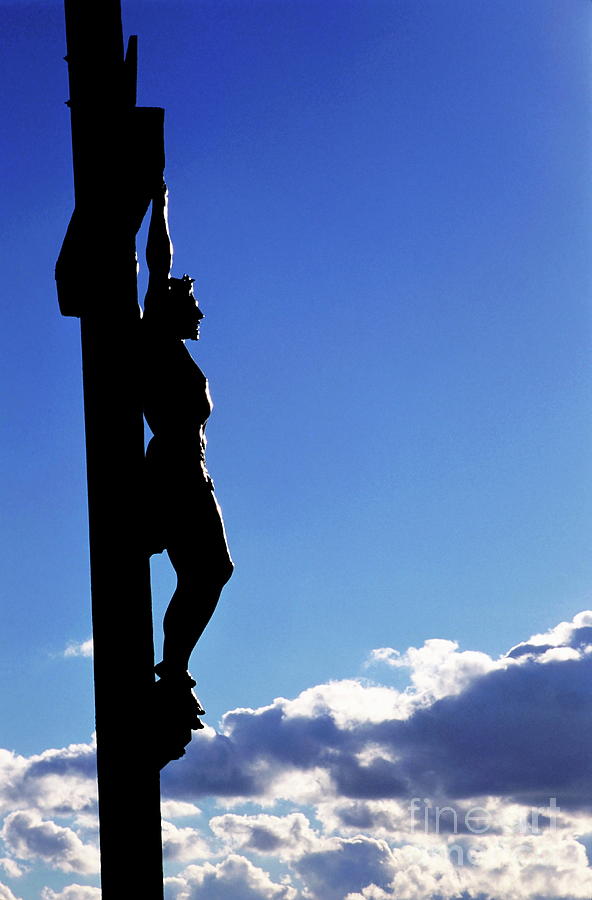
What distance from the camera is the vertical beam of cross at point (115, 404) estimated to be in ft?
21.6

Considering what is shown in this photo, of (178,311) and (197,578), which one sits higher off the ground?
(178,311)

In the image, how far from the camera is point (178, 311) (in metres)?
7.35

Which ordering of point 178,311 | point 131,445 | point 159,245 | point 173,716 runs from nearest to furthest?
point 173,716 < point 131,445 < point 178,311 < point 159,245

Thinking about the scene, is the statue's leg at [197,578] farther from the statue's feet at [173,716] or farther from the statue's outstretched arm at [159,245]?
the statue's outstretched arm at [159,245]

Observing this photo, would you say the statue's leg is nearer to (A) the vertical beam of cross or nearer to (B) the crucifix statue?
(B) the crucifix statue

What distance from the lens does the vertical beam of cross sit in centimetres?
659

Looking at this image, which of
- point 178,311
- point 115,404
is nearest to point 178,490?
point 115,404

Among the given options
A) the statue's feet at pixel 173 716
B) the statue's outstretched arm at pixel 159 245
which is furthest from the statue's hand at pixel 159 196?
the statue's feet at pixel 173 716

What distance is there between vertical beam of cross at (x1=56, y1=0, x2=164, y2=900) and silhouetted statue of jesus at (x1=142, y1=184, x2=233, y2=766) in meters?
0.09

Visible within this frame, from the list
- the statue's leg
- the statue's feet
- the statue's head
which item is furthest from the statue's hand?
the statue's feet

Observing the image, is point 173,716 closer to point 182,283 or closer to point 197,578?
point 197,578

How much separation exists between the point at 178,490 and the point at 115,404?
0.58 meters

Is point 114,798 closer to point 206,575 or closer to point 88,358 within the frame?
point 206,575

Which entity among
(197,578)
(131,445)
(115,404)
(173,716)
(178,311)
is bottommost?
(173,716)
